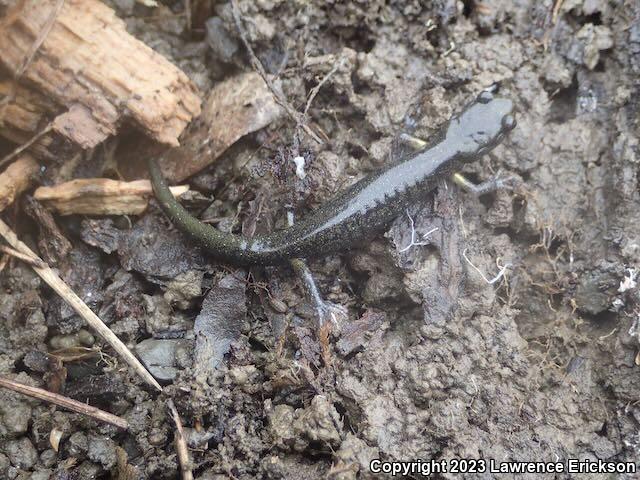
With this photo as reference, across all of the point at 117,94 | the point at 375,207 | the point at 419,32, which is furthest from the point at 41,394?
the point at 419,32

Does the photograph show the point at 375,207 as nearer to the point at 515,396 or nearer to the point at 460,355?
the point at 460,355

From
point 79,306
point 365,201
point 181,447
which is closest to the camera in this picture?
point 181,447

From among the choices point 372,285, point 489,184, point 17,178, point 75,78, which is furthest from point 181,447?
point 489,184

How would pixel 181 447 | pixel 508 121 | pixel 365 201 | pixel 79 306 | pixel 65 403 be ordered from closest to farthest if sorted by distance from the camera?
pixel 181 447
pixel 65 403
pixel 79 306
pixel 365 201
pixel 508 121

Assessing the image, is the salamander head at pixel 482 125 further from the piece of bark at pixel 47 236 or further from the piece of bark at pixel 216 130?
the piece of bark at pixel 47 236

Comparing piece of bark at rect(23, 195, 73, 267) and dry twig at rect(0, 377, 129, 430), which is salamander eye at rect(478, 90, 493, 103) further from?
dry twig at rect(0, 377, 129, 430)

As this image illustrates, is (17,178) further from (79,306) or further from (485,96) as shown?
(485,96)
